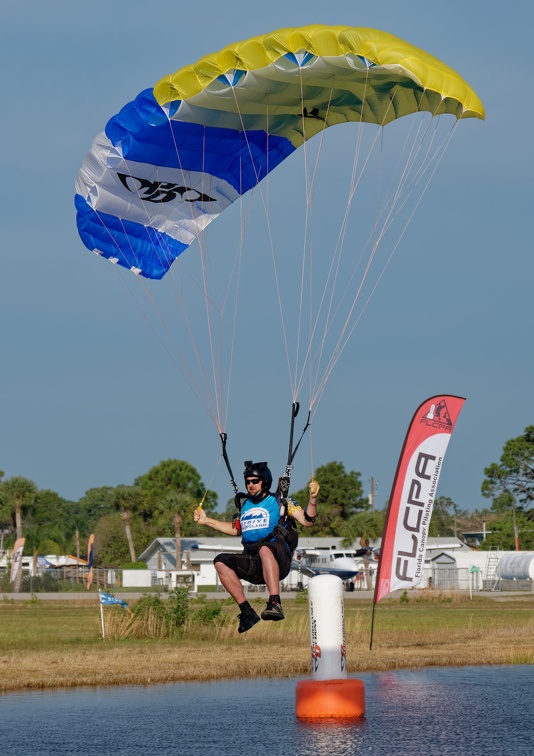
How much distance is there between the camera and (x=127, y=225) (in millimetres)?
18547

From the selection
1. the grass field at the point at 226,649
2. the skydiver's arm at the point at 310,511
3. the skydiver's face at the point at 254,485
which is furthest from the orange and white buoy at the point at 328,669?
the grass field at the point at 226,649

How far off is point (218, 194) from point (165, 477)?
75223mm

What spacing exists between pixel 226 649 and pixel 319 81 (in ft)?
38.1

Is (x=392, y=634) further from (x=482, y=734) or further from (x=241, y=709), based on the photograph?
(x=482, y=734)

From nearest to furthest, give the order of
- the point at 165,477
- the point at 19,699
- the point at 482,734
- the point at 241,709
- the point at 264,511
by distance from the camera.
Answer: the point at 482,734 < the point at 264,511 < the point at 241,709 < the point at 19,699 < the point at 165,477

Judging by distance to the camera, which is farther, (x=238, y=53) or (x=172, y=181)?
(x=172, y=181)

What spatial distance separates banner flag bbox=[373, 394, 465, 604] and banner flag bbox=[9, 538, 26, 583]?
39.2m

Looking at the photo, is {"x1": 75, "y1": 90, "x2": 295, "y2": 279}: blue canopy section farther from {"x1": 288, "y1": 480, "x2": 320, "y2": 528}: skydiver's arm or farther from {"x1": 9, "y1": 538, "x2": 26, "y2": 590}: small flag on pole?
{"x1": 9, "y1": 538, "x2": 26, "y2": 590}: small flag on pole

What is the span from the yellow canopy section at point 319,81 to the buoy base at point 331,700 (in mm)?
7290

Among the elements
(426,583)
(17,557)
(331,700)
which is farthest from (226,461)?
(426,583)

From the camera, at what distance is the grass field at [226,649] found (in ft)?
61.6

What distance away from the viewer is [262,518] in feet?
44.4

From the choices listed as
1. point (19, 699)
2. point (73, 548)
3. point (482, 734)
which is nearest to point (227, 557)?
point (482, 734)

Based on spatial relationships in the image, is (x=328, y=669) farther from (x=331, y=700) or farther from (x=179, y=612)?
(x=179, y=612)
